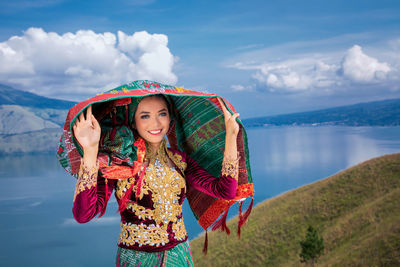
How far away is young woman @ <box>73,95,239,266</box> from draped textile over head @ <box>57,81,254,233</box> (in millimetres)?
98

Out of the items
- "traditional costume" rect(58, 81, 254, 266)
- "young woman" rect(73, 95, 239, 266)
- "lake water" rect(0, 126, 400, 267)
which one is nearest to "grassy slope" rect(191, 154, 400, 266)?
"lake water" rect(0, 126, 400, 267)

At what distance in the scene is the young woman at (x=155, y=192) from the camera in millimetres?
2752

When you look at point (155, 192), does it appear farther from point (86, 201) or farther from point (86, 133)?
point (86, 133)

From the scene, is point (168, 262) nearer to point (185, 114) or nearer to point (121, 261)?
point (121, 261)

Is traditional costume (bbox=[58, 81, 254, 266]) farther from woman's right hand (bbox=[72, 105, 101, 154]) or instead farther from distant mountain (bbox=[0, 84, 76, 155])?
distant mountain (bbox=[0, 84, 76, 155])

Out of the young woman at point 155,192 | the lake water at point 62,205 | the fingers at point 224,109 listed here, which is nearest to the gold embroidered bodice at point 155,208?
the young woman at point 155,192

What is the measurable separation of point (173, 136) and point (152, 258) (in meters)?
1.07

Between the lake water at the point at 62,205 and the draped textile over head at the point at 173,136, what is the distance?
527 inches

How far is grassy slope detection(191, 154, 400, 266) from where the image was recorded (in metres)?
18.8

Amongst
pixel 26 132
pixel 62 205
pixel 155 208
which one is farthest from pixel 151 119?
pixel 26 132

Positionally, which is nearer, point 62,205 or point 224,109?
point 224,109

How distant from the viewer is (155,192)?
9.37 feet

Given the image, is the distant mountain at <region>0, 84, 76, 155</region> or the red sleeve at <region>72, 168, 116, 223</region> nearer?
the red sleeve at <region>72, 168, 116, 223</region>

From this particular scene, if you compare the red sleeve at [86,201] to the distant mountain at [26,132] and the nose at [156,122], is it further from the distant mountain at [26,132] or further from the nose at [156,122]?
the distant mountain at [26,132]
